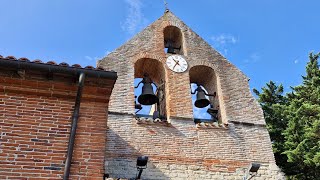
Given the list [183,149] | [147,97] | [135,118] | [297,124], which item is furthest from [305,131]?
[135,118]

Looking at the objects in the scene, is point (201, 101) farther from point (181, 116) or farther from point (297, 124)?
point (297, 124)

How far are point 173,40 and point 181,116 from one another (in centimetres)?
384

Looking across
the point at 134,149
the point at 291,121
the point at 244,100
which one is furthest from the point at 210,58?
the point at 134,149

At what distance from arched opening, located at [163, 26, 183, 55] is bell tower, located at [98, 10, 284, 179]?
0.05m

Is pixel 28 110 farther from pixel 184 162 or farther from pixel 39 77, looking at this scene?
pixel 184 162

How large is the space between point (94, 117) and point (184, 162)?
3.42m

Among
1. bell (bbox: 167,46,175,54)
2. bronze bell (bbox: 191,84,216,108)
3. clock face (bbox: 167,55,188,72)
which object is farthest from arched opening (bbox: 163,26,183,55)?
bronze bell (bbox: 191,84,216,108)

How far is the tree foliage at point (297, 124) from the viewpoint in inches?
465

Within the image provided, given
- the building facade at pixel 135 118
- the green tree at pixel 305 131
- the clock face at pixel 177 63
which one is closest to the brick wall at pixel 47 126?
the building facade at pixel 135 118

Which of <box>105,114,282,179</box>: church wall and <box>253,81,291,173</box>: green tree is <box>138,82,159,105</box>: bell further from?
<box>253,81,291,173</box>: green tree

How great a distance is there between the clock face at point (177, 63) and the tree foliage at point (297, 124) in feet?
13.7

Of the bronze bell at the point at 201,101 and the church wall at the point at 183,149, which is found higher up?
the bronze bell at the point at 201,101

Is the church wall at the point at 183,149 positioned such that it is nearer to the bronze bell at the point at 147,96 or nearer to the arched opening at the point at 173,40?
the bronze bell at the point at 147,96

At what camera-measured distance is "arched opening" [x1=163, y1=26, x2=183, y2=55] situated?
12844mm
